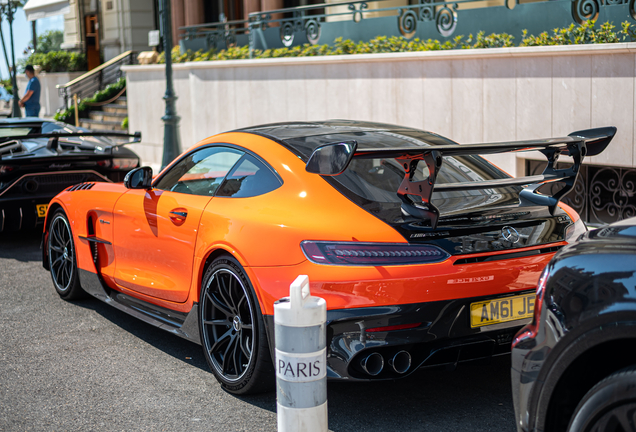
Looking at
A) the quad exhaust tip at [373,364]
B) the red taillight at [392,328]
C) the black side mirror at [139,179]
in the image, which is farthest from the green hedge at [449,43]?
the quad exhaust tip at [373,364]

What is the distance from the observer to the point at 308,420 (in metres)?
2.93

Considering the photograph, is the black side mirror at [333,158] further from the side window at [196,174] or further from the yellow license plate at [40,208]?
the yellow license plate at [40,208]

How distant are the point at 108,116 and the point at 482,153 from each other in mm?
20867

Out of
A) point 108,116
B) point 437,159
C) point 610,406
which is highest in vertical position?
point 437,159

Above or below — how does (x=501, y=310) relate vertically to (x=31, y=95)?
below

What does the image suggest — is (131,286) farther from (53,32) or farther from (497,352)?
(53,32)

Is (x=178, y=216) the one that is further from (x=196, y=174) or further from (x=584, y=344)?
(x=584, y=344)

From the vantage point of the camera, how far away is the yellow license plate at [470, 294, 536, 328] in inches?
138

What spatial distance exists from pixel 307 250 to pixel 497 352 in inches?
43.1

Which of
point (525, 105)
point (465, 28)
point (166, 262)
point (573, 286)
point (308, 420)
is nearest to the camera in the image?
point (573, 286)

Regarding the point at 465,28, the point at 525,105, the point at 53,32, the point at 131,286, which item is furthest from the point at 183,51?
the point at 53,32

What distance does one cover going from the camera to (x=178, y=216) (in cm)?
451

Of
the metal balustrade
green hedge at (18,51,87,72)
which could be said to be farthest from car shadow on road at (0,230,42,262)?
green hedge at (18,51,87,72)

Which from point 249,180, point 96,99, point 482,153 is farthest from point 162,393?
point 96,99
